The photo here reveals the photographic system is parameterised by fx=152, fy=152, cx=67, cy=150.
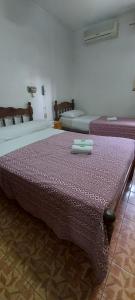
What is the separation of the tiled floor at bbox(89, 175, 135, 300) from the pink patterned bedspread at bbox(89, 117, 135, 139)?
144 centimetres

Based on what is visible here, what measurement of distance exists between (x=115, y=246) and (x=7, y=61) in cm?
275

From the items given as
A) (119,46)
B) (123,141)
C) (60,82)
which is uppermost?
(119,46)

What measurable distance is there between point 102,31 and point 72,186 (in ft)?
11.4

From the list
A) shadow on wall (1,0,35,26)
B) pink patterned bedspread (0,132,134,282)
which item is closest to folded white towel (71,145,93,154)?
pink patterned bedspread (0,132,134,282)

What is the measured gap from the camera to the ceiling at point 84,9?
2.53m

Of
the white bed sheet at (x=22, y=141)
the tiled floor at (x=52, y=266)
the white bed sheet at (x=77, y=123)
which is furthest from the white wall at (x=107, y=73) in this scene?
the tiled floor at (x=52, y=266)

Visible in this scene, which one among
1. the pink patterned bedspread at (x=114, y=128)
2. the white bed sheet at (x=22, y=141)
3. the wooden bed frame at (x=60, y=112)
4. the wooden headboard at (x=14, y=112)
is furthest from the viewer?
the pink patterned bedspread at (x=114, y=128)

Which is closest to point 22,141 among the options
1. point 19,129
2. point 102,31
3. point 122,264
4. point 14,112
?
point 19,129

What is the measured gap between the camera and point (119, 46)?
10.3ft

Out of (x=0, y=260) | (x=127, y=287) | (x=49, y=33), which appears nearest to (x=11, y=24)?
(x=49, y=33)

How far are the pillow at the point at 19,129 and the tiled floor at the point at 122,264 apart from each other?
1.65 meters

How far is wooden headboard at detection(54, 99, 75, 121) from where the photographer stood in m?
3.44

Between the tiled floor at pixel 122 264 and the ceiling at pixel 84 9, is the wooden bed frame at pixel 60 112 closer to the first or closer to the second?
the tiled floor at pixel 122 264

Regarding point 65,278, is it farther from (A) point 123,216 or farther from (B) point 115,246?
(A) point 123,216
